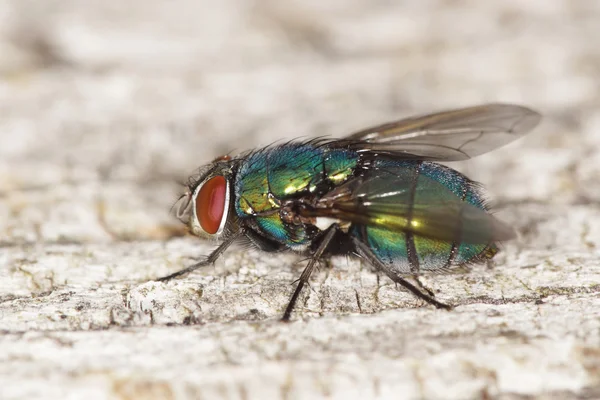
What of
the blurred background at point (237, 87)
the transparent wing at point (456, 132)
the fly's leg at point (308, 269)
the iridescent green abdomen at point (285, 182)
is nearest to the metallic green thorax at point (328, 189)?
the iridescent green abdomen at point (285, 182)

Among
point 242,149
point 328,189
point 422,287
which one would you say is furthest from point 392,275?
point 242,149

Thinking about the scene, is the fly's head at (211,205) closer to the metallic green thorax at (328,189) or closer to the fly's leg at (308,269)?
the metallic green thorax at (328,189)

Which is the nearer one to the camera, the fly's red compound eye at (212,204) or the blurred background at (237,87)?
the fly's red compound eye at (212,204)

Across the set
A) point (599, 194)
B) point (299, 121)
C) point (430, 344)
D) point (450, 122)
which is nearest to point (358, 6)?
point (299, 121)

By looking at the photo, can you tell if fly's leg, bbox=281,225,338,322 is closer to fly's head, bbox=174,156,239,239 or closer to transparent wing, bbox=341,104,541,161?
fly's head, bbox=174,156,239,239

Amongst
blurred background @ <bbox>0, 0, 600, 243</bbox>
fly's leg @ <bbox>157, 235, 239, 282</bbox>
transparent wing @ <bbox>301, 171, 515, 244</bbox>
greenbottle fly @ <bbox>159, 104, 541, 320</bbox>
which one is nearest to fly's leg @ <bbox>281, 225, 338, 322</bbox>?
greenbottle fly @ <bbox>159, 104, 541, 320</bbox>

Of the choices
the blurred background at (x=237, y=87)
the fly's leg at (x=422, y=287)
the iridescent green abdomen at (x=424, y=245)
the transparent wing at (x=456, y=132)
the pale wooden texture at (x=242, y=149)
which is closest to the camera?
the pale wooden texture at (x=242, y=149)

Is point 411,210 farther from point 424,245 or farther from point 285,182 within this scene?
point 285,182
